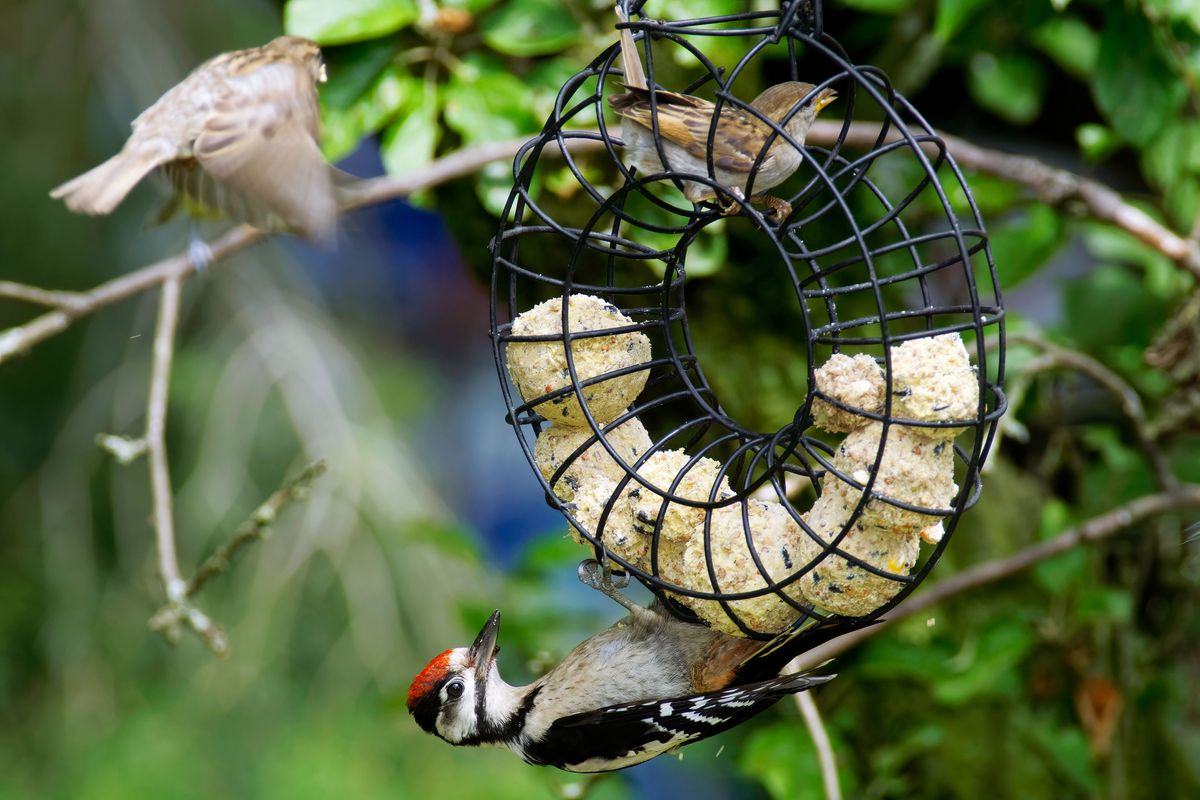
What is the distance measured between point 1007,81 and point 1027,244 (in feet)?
1.66

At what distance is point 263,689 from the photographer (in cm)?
338

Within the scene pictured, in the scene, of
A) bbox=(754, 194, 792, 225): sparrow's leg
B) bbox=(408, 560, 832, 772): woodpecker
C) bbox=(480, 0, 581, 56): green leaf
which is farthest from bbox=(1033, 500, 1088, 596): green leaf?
bbox=(480, 0, 581, 56): green leaf

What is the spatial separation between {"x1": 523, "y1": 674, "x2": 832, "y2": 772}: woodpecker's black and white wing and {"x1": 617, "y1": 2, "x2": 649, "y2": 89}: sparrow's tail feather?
849 millimetres

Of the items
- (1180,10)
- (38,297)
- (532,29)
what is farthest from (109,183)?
(1180,10)

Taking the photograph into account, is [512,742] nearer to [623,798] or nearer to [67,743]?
[623,798]

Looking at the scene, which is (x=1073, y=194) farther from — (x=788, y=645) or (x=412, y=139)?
(x=412, y=139)

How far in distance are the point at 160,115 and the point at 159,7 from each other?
147 centimetres

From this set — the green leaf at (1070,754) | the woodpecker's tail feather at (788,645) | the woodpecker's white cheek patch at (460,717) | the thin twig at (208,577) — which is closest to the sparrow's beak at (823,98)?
the woodpecker's tail feather at (788,645)

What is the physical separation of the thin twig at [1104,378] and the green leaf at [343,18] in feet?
4.61

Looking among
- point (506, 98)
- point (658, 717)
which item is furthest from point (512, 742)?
point (506, 98)

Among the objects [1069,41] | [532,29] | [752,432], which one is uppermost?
[532,29]

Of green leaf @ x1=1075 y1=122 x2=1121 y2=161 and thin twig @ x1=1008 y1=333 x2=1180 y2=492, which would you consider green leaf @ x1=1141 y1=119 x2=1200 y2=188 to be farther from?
thin twig @ x1=1008 y1=333 x2=1180 y2=492

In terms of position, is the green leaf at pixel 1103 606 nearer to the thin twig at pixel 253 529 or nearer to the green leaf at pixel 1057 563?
the green leaf at pixel 1057 563

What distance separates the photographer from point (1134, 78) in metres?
2.43
